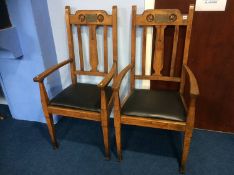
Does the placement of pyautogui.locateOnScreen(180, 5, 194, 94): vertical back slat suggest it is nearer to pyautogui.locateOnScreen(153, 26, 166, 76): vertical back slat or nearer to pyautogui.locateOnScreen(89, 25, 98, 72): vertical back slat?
pyautogui.locateOnScreen(153, 26, 166, 76): vertical back slat

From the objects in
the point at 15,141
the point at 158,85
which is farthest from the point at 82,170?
the point at 158,85

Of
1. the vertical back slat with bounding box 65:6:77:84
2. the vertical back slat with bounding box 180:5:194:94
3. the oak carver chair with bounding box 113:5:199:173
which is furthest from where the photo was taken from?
the vertical back slat with bounding box 65:6:77:84

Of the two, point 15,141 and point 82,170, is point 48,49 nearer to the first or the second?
point 15,141

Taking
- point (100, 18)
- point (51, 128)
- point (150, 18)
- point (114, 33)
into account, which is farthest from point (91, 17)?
point (51, 128)

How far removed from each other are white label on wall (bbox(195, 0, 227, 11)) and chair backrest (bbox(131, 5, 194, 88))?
0.34 ft

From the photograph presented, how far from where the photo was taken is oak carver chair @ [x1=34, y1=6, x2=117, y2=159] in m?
1.37

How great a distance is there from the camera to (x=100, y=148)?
164 cm

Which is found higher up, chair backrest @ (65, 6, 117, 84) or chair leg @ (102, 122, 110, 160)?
chair backrest @ (65, 6, 117, 84)

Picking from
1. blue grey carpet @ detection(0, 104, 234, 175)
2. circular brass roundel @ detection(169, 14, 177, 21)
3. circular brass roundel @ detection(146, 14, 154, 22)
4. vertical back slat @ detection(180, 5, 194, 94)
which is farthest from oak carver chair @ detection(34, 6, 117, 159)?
vertical back slat @ detection(180, 5, 194, 94)

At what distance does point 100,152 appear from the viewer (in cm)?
160

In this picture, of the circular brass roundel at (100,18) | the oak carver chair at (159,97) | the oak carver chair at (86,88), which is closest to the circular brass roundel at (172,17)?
the oak carver chair at (159,97)

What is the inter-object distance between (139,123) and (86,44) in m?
0.82

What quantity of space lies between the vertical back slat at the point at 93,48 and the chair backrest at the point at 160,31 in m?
0.29

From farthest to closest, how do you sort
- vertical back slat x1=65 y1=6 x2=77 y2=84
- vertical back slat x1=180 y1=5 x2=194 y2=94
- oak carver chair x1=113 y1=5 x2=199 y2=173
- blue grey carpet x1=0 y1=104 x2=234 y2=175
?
1. vertical back slat x1=65 y1=6 x2=77 y2=84
2. blue grey carpet x1=0 y1=104 x2=234 y2=175
3. vertical back slat x1=180 y1=5 x2=194 y2=94
4. oak carver chair x1=113 y1=5 x2=199 y2=173
